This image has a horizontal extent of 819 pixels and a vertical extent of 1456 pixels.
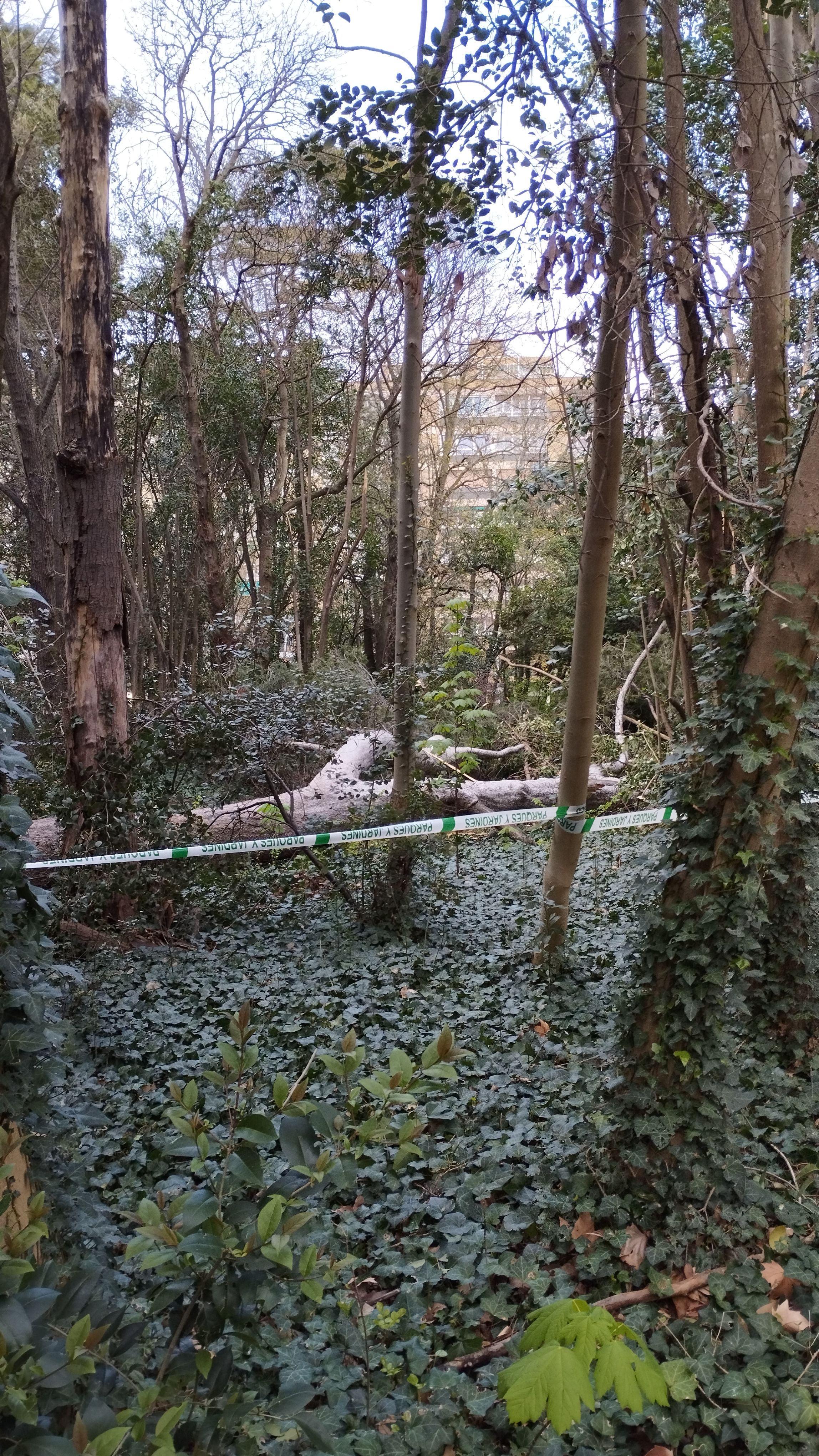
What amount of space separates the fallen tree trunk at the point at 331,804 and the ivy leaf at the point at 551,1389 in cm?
448

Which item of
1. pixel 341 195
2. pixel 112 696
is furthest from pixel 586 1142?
pixel 112 696

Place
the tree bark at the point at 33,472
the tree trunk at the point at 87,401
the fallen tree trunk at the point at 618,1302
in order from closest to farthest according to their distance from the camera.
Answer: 1. the fallen tree trunk at the point at 618,1302
2. the tree trunk at the point at 87,401
3. the tree bark at the point at 33,472

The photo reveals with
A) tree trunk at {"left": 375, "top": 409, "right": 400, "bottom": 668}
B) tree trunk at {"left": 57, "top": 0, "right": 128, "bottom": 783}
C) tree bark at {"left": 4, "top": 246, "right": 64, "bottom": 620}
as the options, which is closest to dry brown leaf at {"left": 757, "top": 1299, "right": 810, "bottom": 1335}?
tree trunk at {"left": 57, "top": 0, "right": 128, "bottom": 783}

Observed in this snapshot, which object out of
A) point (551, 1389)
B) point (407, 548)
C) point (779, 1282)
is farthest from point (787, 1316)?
point (407, 548)

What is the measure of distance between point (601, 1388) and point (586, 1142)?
5.58 ft

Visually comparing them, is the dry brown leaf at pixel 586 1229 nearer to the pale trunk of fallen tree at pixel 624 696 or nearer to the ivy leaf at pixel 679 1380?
the ivy leaf at pixel 679 1380

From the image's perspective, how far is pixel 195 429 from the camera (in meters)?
14.0

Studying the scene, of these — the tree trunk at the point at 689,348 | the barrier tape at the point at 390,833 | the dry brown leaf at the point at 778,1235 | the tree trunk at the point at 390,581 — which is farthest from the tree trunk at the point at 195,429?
the dry brown leaf at the point at 778,1235

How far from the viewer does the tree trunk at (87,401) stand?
586cm

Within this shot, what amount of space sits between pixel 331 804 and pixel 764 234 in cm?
466

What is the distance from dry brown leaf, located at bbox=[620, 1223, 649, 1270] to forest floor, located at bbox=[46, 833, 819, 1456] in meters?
0.02

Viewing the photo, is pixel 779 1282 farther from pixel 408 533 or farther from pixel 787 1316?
pixel 408 533

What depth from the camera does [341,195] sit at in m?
3.50

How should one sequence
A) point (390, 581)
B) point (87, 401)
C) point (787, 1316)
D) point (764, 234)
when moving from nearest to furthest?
point (787, 1316) < point (764, 234) < point (87, 401) < point (390, 581)
